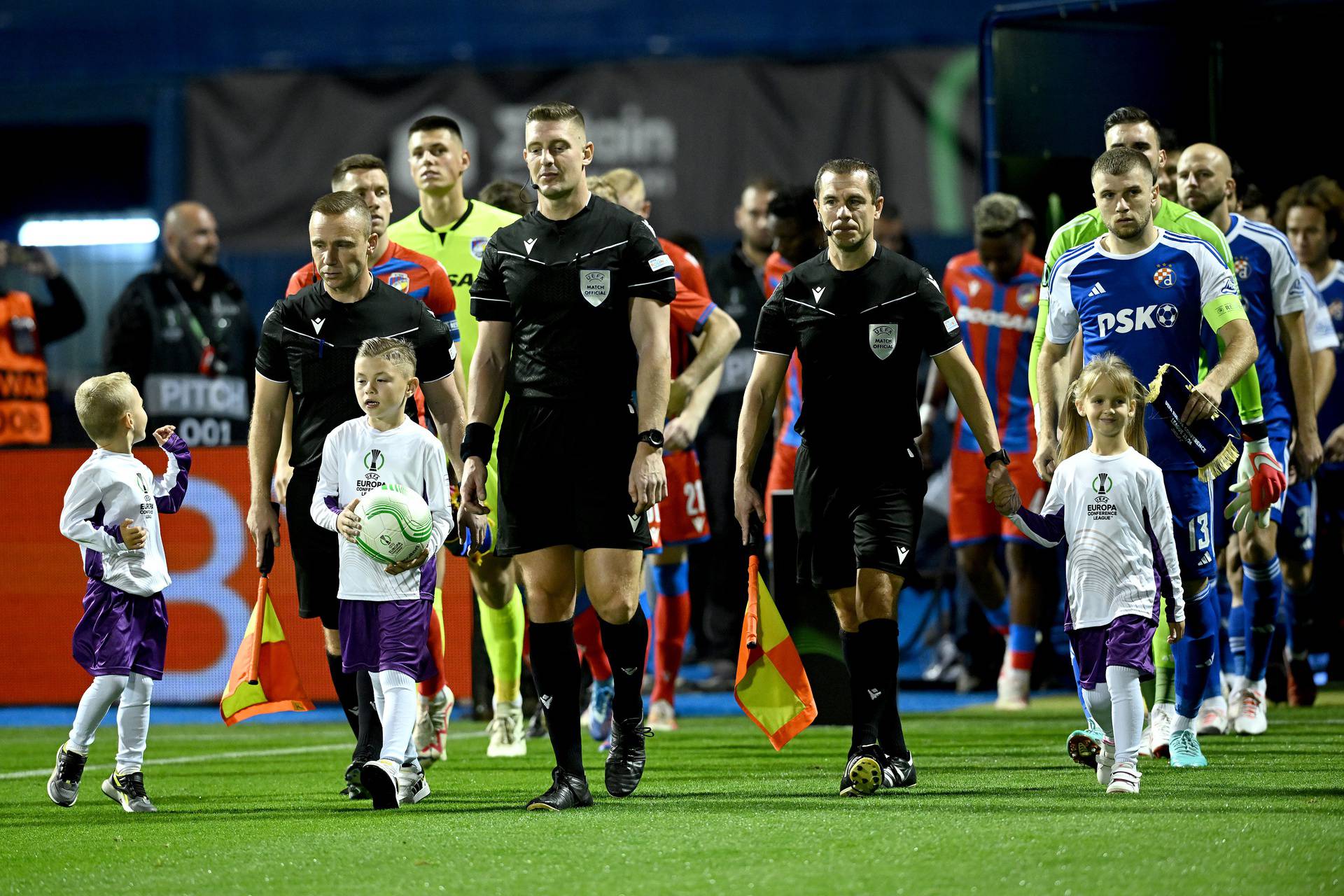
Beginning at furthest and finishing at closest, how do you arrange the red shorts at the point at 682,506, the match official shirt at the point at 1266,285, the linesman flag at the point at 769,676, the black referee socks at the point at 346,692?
the red shorts at the point at 682,506 < the match official shirt at the point at 1266,285 < the black referee socks at the point at 346,692 < the linesman flag at the point at 769,676

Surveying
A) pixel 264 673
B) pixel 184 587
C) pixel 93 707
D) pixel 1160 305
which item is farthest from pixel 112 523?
pixel 184 587

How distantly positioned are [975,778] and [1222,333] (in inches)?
67.5

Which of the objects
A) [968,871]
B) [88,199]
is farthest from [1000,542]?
[88,199]

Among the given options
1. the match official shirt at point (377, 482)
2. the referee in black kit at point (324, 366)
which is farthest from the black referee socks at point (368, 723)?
the match official shirt at point (377, 482)

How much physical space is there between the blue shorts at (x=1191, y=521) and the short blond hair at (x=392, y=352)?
2.59 meters

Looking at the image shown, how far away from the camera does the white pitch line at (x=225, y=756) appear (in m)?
7.46

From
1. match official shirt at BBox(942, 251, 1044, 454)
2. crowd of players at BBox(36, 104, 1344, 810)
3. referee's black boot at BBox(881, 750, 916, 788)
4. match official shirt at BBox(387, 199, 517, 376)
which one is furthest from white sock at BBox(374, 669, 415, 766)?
match official shirt at BBox(942, 251, 1044, 454)

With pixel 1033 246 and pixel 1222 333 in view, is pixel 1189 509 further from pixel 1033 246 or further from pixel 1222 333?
pixel 1033 246

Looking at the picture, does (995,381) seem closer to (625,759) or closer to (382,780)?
(625,759)

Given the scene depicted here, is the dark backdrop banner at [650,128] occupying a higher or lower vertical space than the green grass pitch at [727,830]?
higher

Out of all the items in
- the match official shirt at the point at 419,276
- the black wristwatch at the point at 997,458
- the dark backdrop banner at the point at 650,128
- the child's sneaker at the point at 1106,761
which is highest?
the dark backdrop banner at the point at 650,128

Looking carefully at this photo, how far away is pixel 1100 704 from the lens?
5961 mm

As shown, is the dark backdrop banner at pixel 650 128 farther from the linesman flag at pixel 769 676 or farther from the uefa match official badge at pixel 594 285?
the uefa match official badge at pixel 594 285

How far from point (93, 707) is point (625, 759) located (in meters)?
1.69
